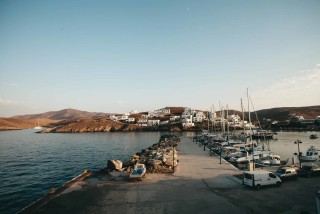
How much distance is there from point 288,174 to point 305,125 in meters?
141

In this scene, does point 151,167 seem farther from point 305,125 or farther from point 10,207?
point 305,125

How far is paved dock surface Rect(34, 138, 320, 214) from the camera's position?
53.0ft

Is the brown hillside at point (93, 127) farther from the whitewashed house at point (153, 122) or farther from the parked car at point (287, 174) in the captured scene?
the parked car at point (287, 174)

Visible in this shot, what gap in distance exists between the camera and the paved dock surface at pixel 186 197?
1616cm

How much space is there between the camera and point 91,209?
16.6m

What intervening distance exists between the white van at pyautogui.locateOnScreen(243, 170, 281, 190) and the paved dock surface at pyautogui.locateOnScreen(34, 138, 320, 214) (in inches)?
21.9

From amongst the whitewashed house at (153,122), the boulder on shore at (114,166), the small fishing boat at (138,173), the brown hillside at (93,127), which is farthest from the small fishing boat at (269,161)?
the whitewashed house at (153,122)

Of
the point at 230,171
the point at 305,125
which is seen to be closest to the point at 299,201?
the point at 230,171

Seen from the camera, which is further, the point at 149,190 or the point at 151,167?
the point at 151,167

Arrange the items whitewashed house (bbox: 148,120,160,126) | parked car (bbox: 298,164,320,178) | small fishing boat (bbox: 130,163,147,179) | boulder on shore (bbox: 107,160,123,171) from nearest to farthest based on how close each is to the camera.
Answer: parked car (bbox: 298,164,320,178)
small fishing boat (bbox: 130,163,147,179)
boulder on shore (bbox: 107,160,123,171)
whitewashed house (bbox: 148,120,160,126)

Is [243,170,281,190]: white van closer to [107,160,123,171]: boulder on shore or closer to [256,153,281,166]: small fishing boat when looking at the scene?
[107,160,123,171]: boulder on shore

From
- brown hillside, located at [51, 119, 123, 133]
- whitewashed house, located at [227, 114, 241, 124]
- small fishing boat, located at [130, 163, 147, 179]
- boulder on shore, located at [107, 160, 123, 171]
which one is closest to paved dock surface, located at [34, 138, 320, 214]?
small fishing boat, located at [130, 163, 147, 179]

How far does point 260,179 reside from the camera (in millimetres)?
20500

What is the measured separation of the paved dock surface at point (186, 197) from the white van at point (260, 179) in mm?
557
